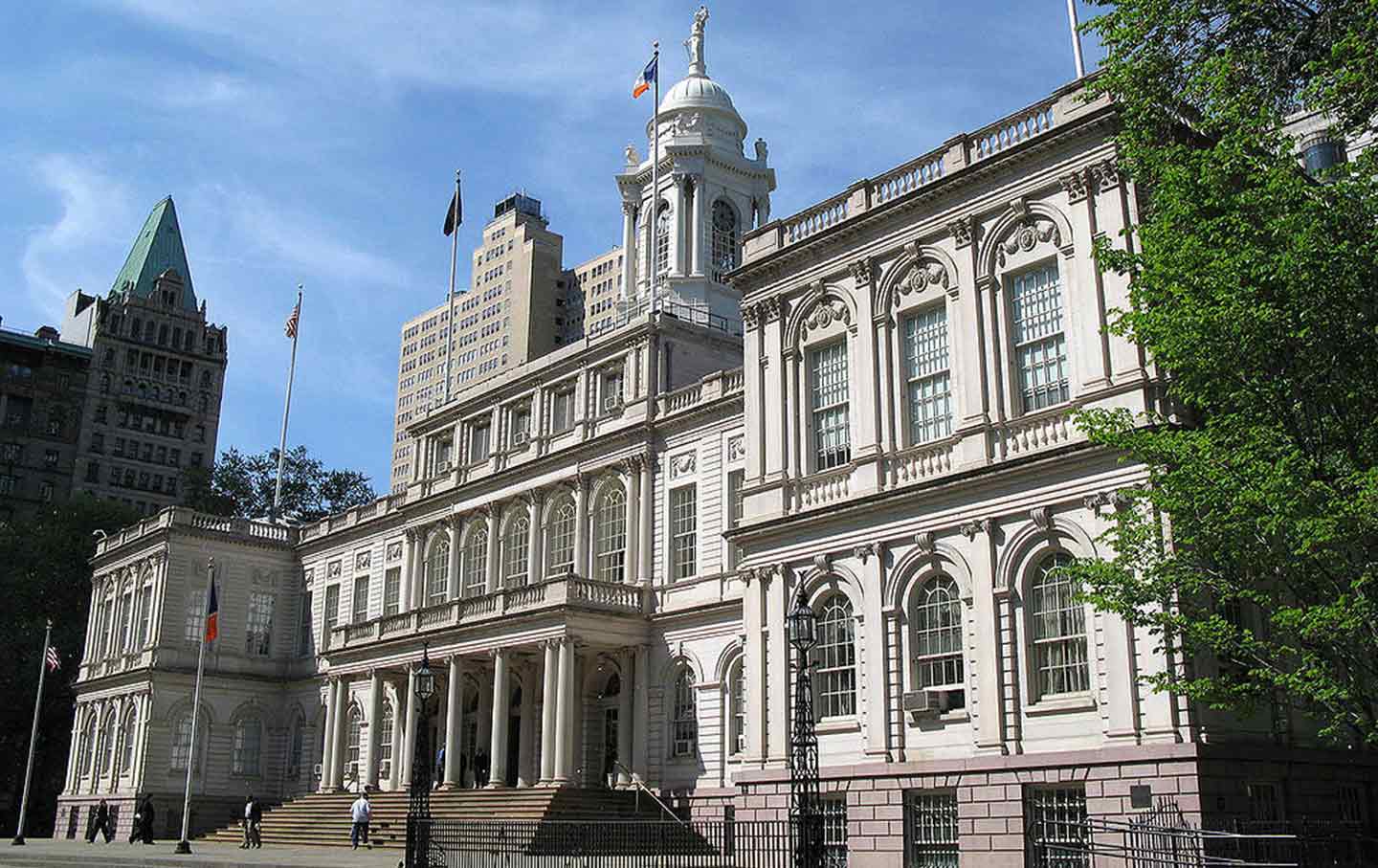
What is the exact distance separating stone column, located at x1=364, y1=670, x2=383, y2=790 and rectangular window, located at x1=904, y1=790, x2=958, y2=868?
26010 millimetres

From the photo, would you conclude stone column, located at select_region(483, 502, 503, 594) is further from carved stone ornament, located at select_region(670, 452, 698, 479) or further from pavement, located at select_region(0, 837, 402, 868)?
pavement, located at select_region(0, 837, 402, 868)

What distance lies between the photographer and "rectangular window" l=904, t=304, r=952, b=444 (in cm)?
2772

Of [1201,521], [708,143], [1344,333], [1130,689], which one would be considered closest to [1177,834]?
[1130,689]

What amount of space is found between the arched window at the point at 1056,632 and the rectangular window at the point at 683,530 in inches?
614

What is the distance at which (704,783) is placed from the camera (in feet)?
121

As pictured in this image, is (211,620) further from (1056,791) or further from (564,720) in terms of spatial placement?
(1056,791)

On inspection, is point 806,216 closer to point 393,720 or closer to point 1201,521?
point 1201,521

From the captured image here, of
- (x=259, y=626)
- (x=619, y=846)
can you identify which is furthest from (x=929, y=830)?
(x=259, y=626)

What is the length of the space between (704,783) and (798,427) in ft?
38.9

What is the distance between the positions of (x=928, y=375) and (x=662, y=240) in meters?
27.2

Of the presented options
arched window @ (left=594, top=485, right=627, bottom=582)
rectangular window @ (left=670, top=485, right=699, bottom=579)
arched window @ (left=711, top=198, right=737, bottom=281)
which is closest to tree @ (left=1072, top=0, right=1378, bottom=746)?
rectangular window @ (left=670, top=485, right=699, bottom=579)

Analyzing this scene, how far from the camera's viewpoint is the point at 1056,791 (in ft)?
77.6

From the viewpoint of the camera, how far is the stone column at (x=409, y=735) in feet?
145

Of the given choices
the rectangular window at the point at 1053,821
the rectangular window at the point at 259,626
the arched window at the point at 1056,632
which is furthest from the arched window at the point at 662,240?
the rectangular window at the point at 1053,821
